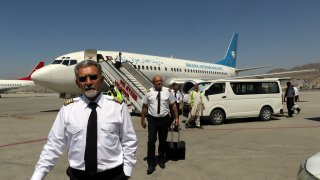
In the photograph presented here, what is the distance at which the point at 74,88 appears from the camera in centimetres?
1730

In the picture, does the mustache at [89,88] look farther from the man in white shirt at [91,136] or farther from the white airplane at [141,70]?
the white airplane at [141,70]

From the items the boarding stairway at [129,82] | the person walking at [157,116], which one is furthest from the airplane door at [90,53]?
the person walking at [157,116]

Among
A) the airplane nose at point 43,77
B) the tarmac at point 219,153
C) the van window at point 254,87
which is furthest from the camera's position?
the airplane nose at point 43,77

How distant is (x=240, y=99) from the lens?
43.4 feet

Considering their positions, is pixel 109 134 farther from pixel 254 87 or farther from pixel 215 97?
pixel 254 87

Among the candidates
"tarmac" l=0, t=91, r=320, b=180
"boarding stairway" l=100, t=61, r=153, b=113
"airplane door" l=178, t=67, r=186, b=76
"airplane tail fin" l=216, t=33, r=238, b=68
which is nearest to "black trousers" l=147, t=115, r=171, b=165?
"tarmac" l=0, t=91, r=320, b=180

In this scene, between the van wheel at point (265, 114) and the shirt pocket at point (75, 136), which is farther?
the van wheel at point (265, 114)

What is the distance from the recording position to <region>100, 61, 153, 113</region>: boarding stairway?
14.9 meters

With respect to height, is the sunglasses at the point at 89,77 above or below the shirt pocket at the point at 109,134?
above

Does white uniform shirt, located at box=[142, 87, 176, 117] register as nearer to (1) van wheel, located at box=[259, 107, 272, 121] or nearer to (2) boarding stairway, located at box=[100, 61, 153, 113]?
(2) boarding stairway, located at box=[100, 61, 153, 113]

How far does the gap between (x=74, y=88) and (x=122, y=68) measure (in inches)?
115

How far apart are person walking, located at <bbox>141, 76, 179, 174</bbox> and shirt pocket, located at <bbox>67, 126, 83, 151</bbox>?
3.80 m

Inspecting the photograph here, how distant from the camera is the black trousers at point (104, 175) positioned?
2.45 m

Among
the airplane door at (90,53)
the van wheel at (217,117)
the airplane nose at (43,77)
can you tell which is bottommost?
the van wheel at (217,117)
